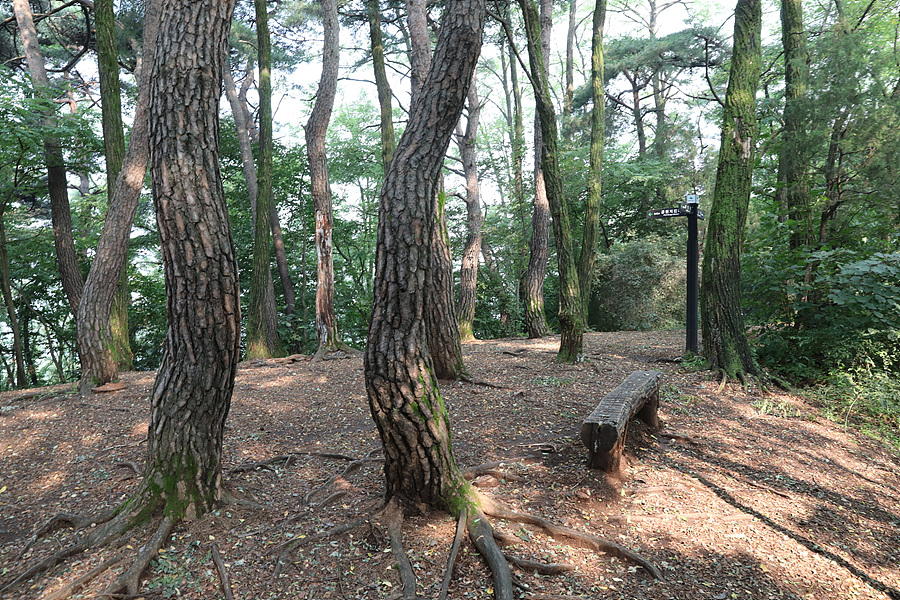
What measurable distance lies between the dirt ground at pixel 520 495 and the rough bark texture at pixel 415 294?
0.32 m

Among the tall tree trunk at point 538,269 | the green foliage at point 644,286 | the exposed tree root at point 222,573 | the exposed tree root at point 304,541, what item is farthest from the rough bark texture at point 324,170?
the green foliage at point 644,286

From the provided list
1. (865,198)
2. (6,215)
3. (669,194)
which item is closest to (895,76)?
(865,198)

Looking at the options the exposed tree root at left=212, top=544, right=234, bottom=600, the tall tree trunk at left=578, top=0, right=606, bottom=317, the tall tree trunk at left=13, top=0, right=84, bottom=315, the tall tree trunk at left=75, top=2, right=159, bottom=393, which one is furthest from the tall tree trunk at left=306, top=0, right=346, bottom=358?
the exposed tree root at left=212, top=544, right=234, bottom=600

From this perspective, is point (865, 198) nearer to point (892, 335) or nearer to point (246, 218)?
point (892, 335)

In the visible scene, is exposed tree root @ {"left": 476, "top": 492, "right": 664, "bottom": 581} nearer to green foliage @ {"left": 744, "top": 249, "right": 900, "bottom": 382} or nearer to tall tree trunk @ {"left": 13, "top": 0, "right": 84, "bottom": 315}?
green foliage @ {"left": 744, "top": 249, "right": 900, "bottom": 382}

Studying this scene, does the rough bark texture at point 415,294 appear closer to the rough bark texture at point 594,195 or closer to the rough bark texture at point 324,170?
the rough bark texture at point 324,170

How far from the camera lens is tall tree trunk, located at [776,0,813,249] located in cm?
720

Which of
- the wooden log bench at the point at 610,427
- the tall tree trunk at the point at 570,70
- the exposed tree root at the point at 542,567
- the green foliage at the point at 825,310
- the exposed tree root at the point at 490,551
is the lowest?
the exposed tree root at the point at 542,567

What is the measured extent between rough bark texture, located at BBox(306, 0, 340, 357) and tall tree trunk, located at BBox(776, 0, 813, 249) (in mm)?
7082

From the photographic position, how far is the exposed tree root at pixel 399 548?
257 cm

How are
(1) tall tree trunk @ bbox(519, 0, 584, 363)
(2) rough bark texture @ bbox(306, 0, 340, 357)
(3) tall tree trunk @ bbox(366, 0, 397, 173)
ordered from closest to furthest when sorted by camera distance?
(1) tall tree trunk @ bbox(519, 0, 584, 363) < (2) rough bark texture @ bbox(306, 0, 340, 357) < (3) tall tree trunk @ bbox(366, 0, 397, 173)

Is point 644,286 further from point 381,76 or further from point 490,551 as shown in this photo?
point 490,551

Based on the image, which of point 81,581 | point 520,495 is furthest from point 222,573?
point 520,495

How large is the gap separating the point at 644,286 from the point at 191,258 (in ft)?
41.0
